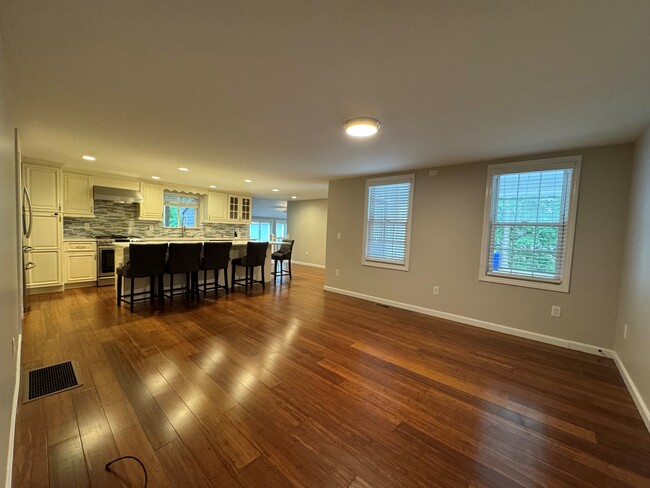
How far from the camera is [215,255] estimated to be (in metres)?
4.63

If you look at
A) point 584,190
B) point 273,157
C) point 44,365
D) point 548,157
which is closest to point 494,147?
point 548,157

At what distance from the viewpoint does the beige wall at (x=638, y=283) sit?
2.10 meters

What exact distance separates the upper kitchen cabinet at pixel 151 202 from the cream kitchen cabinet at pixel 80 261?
110 cm

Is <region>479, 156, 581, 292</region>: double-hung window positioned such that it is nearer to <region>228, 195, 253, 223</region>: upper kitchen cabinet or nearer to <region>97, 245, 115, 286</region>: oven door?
<region>228, 195, 253, 223</region>: upper kitchen cabinet

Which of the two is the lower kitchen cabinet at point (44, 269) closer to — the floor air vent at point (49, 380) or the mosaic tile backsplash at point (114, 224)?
the mosaic tile backsplash at point (114, 224)

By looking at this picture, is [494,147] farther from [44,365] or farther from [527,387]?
[44,365]

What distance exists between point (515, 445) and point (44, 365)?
3.61 meters

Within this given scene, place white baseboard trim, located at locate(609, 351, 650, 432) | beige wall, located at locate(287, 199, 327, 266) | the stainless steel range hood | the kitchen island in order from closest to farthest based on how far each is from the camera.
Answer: white baseboard trim, located at locate(609, 351, 650, 432), the kitchen island, the stainless steel range hood, beige wall, located at locate(287, 199, 327, 266)

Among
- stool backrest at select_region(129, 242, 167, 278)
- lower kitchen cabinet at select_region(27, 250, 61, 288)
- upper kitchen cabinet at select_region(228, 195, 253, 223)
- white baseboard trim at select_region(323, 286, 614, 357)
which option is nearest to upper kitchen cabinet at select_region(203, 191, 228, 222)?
upper kitchen cabinet at select_region(228, 195, 253, 223)

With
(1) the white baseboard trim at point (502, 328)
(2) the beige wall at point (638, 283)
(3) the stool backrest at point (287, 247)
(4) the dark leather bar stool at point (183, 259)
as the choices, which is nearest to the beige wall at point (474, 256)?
(1) the white baseboard trim at point (502, 328)

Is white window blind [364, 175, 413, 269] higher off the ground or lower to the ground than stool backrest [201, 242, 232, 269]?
higher

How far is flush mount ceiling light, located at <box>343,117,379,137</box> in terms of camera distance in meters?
2.38

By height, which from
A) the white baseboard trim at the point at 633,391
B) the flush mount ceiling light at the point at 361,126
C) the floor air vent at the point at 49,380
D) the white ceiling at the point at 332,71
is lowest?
the floor air vent at the point at 49,380

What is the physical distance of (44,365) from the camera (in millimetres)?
2322
